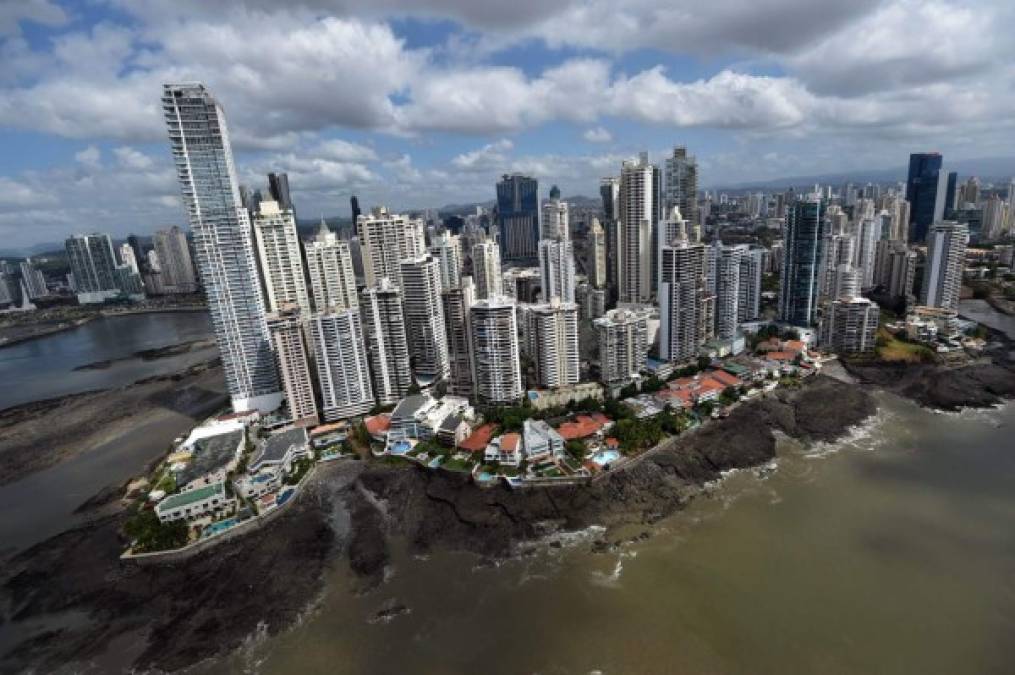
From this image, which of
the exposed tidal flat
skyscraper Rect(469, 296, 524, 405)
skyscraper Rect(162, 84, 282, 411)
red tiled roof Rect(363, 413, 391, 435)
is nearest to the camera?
the exposed tidal flat

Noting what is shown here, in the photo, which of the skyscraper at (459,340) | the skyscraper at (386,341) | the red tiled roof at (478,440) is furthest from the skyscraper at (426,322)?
the red tiled roof at (478,440)

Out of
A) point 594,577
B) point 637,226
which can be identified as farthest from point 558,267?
point 594,577

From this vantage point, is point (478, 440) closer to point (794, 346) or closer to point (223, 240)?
point (223, 240)

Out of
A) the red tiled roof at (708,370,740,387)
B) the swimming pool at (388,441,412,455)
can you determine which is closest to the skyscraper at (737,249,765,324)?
the red tiled roof at (708,370,740,387)

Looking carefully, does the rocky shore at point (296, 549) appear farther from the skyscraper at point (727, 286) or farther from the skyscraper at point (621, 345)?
the skyscraper at point (727, 286)

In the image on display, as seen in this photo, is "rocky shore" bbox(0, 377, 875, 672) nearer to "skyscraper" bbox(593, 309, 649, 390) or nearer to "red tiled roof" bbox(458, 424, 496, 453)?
"red tiled roof" bbox(458, 424, 496, 453)

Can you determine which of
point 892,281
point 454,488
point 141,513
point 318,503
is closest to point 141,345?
point 141,513
